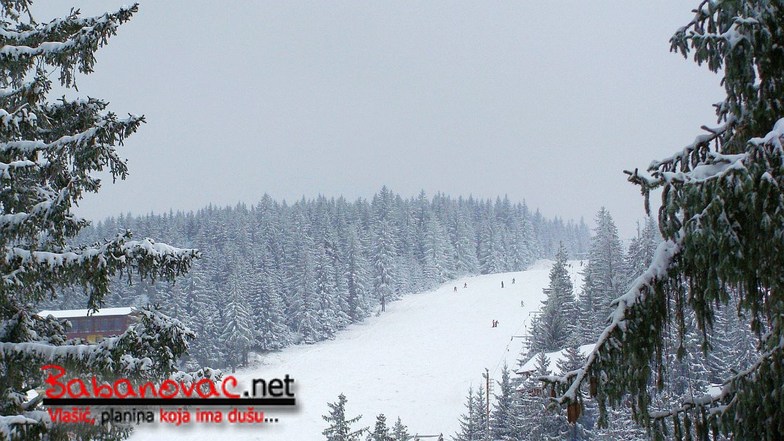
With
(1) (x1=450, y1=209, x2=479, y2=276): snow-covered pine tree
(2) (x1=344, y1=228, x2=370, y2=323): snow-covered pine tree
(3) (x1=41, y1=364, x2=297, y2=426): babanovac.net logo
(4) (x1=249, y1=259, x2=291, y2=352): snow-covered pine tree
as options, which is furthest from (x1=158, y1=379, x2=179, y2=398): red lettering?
(1) (x1=450, y1=209, x2=479, y2=276): snow-covered pine tree

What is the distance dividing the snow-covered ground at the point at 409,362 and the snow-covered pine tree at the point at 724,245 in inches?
1138

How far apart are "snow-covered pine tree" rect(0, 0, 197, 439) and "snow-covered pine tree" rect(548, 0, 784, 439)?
13.4 ft

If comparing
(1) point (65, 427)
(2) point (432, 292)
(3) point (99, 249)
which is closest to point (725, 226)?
(3) point (99, 249)

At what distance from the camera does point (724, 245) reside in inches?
155

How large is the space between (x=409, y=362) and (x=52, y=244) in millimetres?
54717

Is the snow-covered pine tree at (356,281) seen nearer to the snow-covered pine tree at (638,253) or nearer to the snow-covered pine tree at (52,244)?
the snow-covered pine tree at (638,253)

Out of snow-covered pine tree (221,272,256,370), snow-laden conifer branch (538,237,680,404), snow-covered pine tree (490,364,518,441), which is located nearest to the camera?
snow-laden conifer branch (538,237,680,404)

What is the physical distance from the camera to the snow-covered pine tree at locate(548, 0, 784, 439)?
393 centimetres

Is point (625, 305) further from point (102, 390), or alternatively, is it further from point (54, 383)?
point (54, 383)

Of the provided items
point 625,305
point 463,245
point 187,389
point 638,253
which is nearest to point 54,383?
point 187,389

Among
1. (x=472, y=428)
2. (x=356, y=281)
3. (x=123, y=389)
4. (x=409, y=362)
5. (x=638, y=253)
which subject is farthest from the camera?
(x=356, y=281)

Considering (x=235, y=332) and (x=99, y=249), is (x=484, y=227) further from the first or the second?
(x=99, y=249)

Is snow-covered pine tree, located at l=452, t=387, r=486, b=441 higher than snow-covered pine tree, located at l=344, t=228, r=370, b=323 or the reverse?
the reverse

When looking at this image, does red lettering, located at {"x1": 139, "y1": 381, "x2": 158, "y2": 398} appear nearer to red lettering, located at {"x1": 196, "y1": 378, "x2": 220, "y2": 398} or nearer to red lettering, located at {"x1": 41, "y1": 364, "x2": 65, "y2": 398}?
red lettering, located at {"x1": 196, "y1": 378, "x2": 220, "y2": 398}
